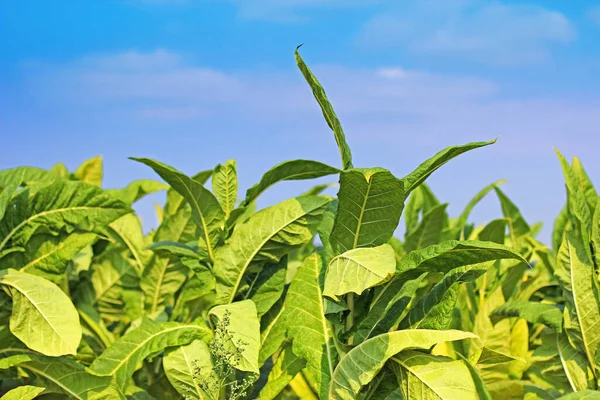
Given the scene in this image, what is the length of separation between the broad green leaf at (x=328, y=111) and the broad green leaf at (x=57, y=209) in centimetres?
111

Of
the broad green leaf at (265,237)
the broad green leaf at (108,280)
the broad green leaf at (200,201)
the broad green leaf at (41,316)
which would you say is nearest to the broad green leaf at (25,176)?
the broad green leaf at (108,280)

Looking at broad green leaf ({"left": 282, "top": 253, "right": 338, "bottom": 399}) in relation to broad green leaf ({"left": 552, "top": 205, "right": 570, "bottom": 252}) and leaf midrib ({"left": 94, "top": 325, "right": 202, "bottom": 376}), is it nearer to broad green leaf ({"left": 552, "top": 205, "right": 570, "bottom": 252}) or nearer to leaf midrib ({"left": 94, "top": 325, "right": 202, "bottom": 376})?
leaf midrib ({"left": 94, "top": 325, "right": 202, "bottom": 376})

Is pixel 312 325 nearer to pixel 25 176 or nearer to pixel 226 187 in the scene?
pixel 226 187

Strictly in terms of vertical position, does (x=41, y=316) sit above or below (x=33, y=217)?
below

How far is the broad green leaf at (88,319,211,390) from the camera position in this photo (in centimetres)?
230

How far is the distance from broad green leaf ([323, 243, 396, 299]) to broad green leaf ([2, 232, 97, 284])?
1321 mm

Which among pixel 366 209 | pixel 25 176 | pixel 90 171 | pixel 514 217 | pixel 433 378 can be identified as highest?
pixel 90 171

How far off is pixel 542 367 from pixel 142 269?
5.93 ft

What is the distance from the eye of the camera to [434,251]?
1.89m

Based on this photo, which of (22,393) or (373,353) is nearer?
(373,353)

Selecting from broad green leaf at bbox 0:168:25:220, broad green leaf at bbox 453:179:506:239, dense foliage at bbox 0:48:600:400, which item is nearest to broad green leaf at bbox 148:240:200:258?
dense foliage at bbox 0:48:600:400

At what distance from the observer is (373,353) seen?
187cm

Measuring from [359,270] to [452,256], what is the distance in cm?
28

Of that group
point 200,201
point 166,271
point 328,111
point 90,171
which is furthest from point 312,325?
point 90,171
